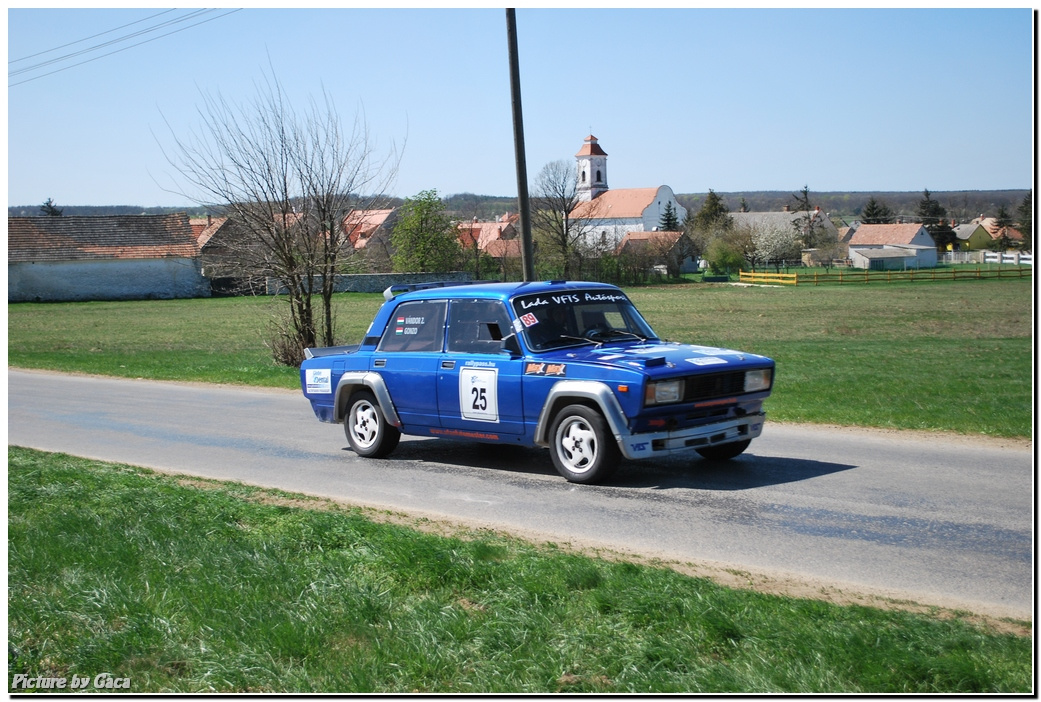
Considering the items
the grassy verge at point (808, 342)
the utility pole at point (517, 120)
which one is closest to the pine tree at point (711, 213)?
the grassy verge at point (808, 342)

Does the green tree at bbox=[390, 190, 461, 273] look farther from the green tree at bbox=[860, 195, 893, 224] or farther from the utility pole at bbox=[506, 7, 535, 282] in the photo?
the green tree at bbox=[860, 195, 893, 224]

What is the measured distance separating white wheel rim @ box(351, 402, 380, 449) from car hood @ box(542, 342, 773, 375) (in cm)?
236

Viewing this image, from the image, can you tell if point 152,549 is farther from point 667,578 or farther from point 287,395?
point 287,395

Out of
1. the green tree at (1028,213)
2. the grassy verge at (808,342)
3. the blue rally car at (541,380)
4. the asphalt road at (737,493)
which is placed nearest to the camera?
the asphalt road at (737,493)

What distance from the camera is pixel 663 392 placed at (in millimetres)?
8992

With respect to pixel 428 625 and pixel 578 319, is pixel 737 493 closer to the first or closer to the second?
pixel 578 319

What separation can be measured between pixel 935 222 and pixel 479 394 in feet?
374

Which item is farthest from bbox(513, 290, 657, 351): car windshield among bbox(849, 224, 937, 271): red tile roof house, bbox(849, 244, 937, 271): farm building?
bbox(849, 224, 937, 271): red tile roof house

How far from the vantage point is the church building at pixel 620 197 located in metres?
158

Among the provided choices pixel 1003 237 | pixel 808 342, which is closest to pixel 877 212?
pixel 1003 237

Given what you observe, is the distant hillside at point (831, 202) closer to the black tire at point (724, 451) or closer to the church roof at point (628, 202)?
the church roof at point (628, 202)

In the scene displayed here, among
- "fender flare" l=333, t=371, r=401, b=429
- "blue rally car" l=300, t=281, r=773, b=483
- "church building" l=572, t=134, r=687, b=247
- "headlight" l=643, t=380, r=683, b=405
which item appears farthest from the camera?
Result: "church building" l=572, t=134, r=687, b=247

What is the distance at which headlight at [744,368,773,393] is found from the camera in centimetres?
973

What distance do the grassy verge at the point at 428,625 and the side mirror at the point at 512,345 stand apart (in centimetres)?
285
